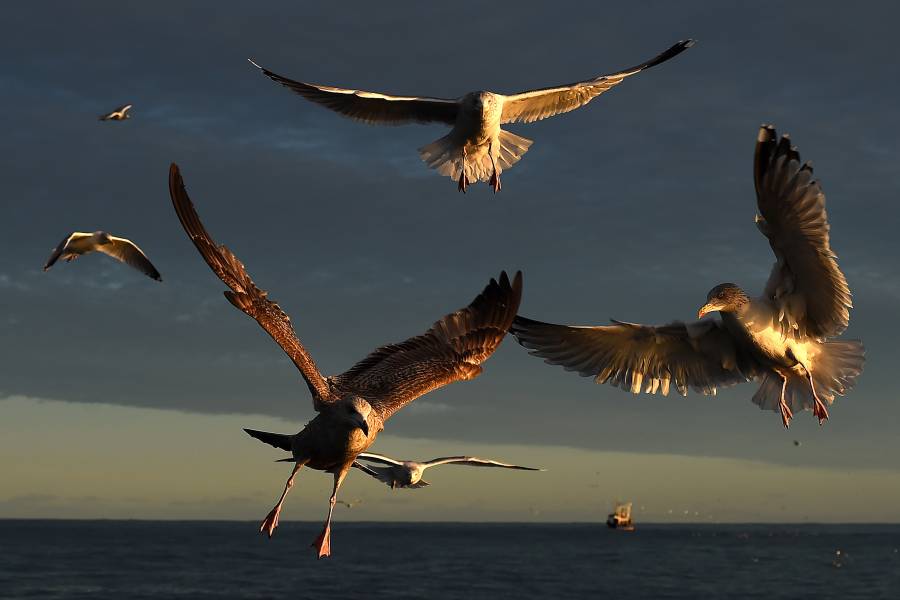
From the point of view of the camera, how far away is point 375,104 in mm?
20812

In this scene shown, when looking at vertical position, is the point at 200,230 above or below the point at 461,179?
below

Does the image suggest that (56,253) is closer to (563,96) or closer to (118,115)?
(118,115)

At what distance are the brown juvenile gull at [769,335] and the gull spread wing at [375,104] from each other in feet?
17.1

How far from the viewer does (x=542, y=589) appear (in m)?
123

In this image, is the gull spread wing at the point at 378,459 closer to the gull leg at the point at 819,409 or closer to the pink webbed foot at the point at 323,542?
the pink webbed foot at the point at 323,542

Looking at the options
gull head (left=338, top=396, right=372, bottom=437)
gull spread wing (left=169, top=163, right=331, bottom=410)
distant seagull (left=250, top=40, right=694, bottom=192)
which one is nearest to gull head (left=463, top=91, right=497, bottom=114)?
distant seagull (left=250, top=40, right=694, bottom=192)

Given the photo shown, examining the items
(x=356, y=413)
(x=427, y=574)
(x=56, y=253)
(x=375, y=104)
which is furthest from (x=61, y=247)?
(x=427, y=574)

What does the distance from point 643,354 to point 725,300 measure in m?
2.31

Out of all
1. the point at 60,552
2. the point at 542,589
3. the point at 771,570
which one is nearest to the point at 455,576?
the point at 542,589

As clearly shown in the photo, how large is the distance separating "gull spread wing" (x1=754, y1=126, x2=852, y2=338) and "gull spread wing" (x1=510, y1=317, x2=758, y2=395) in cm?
139

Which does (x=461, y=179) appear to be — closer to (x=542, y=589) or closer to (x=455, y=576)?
(x=542, y=589)

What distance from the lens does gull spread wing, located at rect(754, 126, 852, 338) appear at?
13.6 m

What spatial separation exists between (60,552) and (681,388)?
573 ft

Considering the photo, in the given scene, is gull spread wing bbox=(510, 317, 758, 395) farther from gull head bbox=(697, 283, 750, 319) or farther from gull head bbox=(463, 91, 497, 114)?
gull head bbox=(463, 91, 497, 114)
